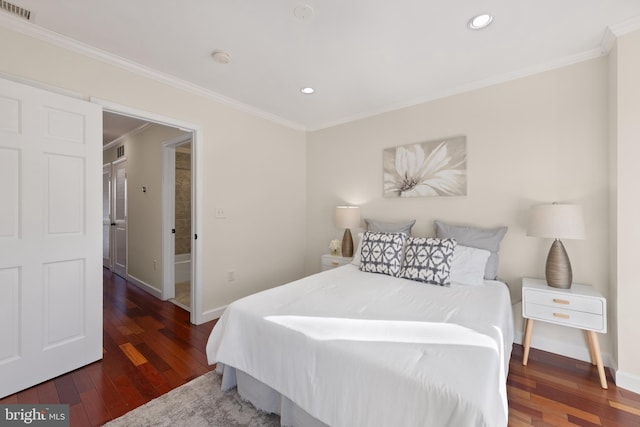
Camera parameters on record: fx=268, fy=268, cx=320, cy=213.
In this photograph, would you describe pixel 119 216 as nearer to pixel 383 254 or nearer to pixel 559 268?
pixel 383 254

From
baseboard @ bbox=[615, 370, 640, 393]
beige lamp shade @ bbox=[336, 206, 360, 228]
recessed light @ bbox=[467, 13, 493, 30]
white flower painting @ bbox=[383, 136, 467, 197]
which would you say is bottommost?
baseboard @ bbox=[615, 370, 640, 393]

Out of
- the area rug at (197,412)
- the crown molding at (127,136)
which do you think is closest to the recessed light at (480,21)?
the area rug at (197,412)

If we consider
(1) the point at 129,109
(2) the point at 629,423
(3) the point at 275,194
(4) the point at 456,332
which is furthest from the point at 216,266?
(2) the point at 629,423

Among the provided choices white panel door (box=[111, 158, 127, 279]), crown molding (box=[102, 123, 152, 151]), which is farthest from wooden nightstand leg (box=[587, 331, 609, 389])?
white panel door (box=[111, 158, 127, 279])

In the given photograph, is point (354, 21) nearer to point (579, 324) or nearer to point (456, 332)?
point (456, 332)

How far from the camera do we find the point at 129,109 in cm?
233

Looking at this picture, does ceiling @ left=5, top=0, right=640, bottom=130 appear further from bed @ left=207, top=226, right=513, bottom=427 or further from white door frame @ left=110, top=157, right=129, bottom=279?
white door frame @ left=110, top=157, right=129, bottom=279

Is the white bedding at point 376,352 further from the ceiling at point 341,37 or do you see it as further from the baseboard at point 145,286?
the baseboard at point 145,286

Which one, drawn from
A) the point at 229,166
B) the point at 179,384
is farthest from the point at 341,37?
the point at 179,384

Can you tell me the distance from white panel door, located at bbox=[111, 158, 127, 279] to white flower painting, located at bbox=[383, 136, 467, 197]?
14.3 feet

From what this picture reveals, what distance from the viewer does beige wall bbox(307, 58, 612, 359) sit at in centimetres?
215

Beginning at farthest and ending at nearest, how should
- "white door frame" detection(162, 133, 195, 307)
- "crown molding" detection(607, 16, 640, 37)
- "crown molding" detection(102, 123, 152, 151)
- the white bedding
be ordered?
"crown molding" detection(102, 123, 152, 151), "white door frame" detection(162, 133, 195, 307), "crown molding" detection(607, 16, 640, 37), the white bedding

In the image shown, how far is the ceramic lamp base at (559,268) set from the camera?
206 cm

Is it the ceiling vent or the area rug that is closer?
the area rug
